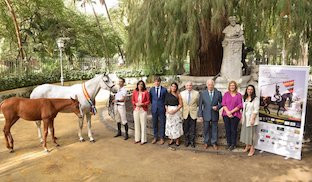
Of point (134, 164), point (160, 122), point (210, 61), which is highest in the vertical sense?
point (210, 61)

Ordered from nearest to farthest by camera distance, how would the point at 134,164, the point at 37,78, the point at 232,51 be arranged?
the point at 134,164 → the point at 232,51 → the point at 37,78

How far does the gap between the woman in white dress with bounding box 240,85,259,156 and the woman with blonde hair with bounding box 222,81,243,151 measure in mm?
118

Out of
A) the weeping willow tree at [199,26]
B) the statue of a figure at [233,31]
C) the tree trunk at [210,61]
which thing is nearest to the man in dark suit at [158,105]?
the weeping willow tree at [199,26]

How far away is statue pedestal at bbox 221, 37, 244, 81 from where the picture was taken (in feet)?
24.1

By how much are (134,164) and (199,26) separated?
129 inches

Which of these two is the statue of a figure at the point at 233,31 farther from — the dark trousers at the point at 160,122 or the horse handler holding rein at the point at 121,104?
the horse handler holding rein at the point at 121,104

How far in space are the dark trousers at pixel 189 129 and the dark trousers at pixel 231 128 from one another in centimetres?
65

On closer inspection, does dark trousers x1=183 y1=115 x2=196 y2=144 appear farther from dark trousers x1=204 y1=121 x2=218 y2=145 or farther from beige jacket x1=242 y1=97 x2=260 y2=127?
beige jacket x1=242 y1=97 x2=260 y2=127

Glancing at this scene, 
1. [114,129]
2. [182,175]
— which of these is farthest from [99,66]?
[182,175]

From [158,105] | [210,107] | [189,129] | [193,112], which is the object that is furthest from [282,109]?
[158,105]

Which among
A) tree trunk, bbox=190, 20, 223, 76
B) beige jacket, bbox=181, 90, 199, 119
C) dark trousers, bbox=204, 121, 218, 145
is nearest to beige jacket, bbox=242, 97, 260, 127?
dark trousers, bbox=204, 121, 218, 145

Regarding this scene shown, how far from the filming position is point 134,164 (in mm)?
4793

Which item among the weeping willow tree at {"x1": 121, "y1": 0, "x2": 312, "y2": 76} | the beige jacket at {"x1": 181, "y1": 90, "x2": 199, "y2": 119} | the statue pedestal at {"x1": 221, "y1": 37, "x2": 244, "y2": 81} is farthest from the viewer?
the statue pedestal at {"x1": 221, "y1": 37, "x2": 244, "y2": 81}

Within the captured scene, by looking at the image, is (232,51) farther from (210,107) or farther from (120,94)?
(120,94)
